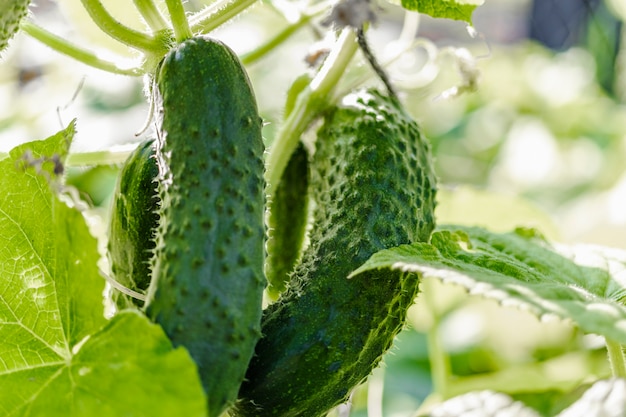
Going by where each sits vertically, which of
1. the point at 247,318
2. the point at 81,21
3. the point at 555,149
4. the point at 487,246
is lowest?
the point at 555,149

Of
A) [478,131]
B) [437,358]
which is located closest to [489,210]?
[437,358]

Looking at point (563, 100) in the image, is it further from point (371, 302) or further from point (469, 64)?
point (371, 302)

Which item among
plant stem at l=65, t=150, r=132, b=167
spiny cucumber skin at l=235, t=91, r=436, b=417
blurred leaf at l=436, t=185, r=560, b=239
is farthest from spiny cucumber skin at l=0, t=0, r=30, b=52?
blurred leaf at l=436, t=185, r=560, b=239

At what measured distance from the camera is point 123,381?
83 cm

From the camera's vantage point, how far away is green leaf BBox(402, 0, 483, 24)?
3.73 ft

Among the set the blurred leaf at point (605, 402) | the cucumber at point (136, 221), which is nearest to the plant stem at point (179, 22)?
the cucumber at point (136, 221)

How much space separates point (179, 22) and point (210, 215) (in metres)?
0.29

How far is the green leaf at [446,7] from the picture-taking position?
Answer: 1136 millimetres

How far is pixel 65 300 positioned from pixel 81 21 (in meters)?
0.96

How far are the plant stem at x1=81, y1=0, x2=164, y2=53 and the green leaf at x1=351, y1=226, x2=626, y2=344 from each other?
17.0 inches

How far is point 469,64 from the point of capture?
151cm

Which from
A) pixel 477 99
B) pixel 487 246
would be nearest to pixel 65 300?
pixel 487 246

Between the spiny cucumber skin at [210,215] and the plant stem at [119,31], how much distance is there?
8 cm

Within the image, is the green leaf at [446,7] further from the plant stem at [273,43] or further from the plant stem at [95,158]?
the plant stem at [95,158]
